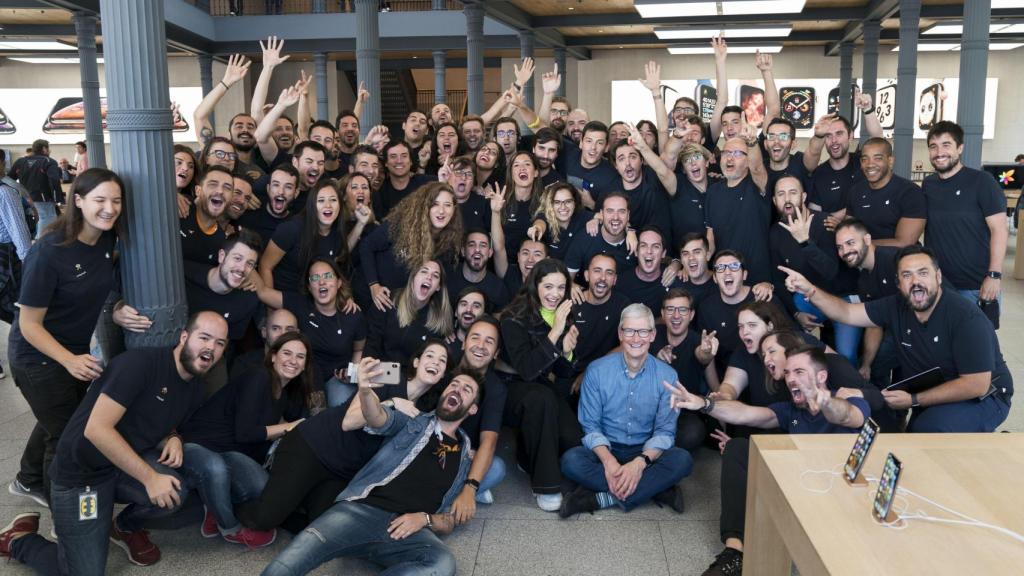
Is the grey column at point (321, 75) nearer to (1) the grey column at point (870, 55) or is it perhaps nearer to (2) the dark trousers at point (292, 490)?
(1) the grey column at point (870, 55)

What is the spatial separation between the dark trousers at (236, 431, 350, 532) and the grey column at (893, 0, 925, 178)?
31.6ft

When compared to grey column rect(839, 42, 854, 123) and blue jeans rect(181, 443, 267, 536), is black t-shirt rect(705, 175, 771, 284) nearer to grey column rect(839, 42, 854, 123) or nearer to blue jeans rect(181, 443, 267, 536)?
blue jeans rect(181, 443, 267, 536)

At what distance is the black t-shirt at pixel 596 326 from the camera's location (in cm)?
559

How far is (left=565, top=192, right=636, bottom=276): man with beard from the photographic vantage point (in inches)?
231

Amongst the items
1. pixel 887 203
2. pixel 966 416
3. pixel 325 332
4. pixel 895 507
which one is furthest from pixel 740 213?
pixel 895 507

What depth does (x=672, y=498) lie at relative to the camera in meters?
4.84

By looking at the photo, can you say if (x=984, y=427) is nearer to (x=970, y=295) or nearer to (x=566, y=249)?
(x=970, y=295)

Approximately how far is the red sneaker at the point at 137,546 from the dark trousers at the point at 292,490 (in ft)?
1.44

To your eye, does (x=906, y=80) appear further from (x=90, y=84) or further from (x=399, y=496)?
(x=90, y=84)

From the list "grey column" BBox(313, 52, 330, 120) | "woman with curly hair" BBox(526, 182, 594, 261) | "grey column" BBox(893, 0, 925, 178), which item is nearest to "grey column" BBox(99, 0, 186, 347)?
"woman with curly hair" BBox(526, 182, 594, 261)

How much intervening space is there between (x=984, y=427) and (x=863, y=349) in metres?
1.15

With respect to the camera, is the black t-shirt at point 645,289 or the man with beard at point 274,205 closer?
the man with beard at point 274,205

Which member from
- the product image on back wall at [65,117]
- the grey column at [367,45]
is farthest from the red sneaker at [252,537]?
the product image on back wall at [65,117]

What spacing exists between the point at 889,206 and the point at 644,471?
2.81 metres
